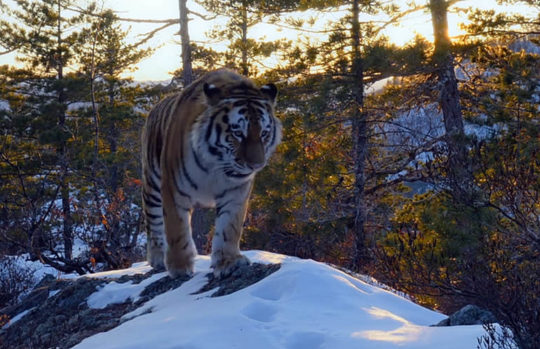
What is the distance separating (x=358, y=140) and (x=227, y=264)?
9.52m

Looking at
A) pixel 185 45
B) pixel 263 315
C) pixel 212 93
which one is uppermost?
pixel 185 45

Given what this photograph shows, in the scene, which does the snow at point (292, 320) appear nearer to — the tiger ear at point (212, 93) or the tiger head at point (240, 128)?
the tiger head at point (240, 128)

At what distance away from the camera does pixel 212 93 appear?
537 centimetres

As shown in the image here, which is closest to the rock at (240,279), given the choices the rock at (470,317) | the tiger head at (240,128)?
the tiger head at (240,128)

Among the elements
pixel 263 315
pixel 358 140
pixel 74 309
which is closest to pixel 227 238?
pixel 263 315

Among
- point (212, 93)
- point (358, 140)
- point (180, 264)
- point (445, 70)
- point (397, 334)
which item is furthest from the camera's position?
point (358, 140)

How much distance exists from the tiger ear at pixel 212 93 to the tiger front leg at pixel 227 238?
97 cm

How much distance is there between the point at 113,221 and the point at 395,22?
8.06 meters

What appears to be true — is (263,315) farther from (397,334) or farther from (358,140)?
(358,140)

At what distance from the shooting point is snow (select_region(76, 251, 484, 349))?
3.46m

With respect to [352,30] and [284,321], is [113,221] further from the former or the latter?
[284,321]

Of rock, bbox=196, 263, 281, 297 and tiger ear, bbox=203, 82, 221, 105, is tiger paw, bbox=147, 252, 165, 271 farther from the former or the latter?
tiger ear, bbox=203, 82, 221, 105

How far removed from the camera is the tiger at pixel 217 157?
16.9ft

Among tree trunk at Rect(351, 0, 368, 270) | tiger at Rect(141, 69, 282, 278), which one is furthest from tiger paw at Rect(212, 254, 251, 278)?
tree trunk at Rect(351, 0, 368, 270)
